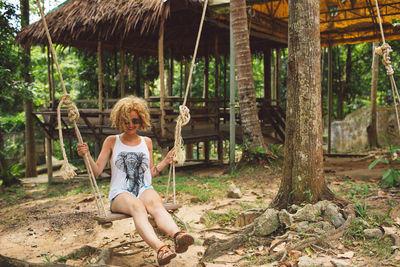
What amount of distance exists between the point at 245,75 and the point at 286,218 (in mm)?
3694

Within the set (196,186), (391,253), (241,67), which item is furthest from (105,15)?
(391,253)

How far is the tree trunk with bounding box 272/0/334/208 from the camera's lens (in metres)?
3.74

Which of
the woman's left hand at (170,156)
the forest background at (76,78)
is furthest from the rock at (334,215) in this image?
the forest background at (76,78)

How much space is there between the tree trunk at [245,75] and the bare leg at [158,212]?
3.84 m

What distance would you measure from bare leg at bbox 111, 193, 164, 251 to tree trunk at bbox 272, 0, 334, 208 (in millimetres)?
1598

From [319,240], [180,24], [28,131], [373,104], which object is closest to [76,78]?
[28,131]

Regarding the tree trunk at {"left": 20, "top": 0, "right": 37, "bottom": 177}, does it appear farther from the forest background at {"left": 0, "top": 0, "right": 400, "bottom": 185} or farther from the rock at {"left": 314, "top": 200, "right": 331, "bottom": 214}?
the rock at {"left": 314, "top": 200, "right": 331, "bottom": 214}

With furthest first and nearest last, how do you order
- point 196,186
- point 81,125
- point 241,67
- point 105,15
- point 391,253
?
point 81,125 → point 105,15 → point 241,67 → point 196,186 → point 391,253

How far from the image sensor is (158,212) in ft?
10.4

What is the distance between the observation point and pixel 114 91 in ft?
35.3

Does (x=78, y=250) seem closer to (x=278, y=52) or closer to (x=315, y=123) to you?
(x=315, y=123)

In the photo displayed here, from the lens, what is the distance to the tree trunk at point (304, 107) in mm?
3744

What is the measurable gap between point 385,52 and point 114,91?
27.0 ft

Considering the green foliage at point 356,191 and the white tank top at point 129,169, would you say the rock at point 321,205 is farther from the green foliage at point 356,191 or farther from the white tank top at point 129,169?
the white tank top at point 129,169
